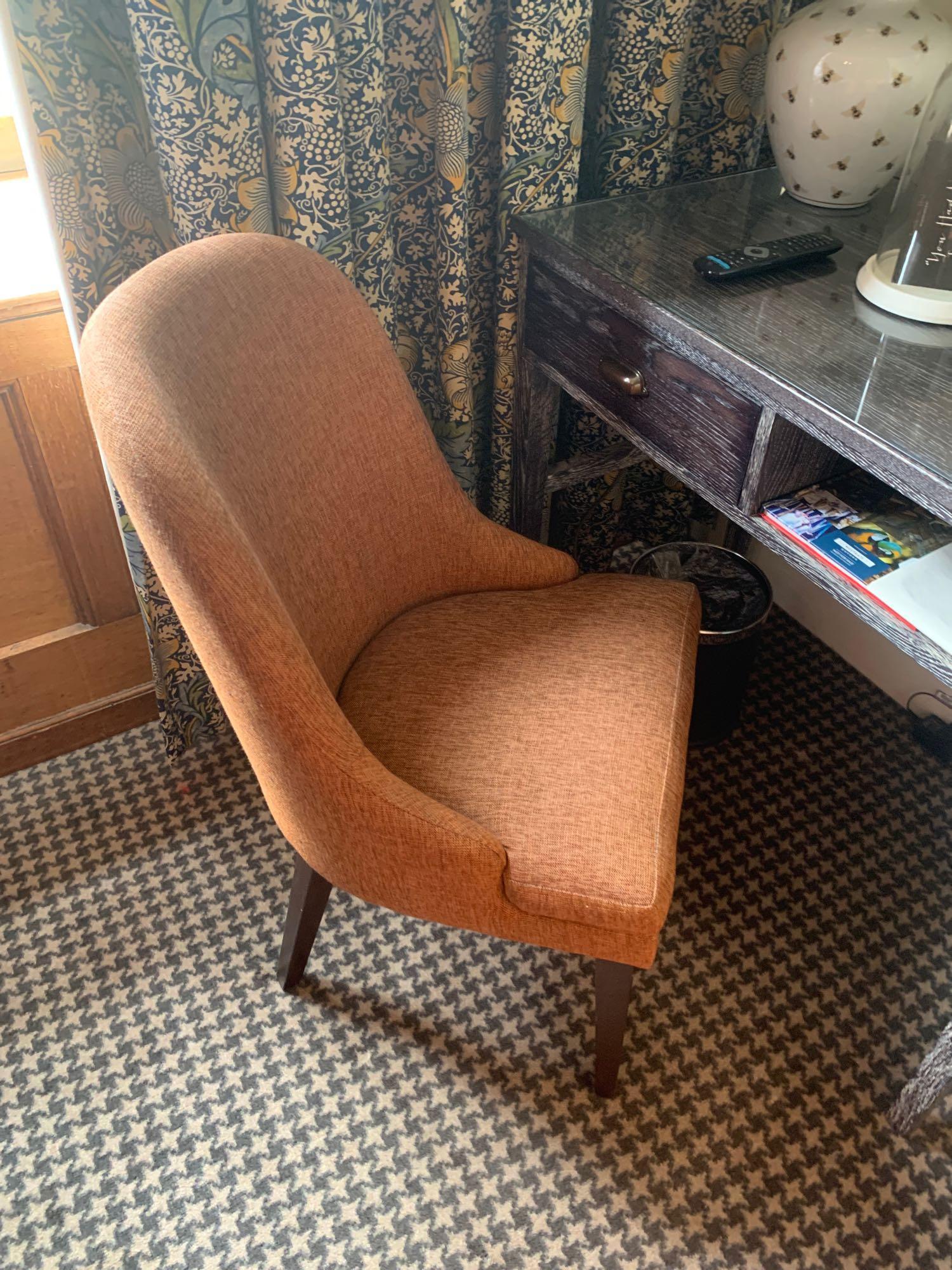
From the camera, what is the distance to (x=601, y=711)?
1.06 meters

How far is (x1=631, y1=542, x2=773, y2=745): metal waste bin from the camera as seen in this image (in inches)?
57.6

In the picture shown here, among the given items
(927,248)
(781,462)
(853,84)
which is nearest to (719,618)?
(781,462)

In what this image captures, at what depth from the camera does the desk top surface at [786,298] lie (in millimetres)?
927

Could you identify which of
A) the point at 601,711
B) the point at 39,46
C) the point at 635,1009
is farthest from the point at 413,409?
the point at 635,1009

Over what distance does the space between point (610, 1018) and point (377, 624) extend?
1.72ft

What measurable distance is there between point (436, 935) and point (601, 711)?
0.47m

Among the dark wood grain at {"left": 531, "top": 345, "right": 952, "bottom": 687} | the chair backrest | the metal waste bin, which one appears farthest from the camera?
the metal waste bin

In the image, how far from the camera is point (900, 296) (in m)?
1.05

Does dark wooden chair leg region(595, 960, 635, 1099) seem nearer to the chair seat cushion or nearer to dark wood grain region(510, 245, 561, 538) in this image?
the chair seat cushion

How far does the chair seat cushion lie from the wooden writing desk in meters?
0.19

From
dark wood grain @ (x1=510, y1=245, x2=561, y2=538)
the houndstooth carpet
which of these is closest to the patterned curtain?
dark wood grain @ (x1=510, y1=245, x2=561, y2=538)

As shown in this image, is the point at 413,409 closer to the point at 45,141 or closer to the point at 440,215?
the point at 440,215

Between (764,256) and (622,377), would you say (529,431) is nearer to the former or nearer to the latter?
(622,377)

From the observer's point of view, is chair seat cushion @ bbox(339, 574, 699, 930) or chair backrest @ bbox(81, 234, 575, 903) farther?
chair seat cushion @ bbox(339, 574, 699, 930)
